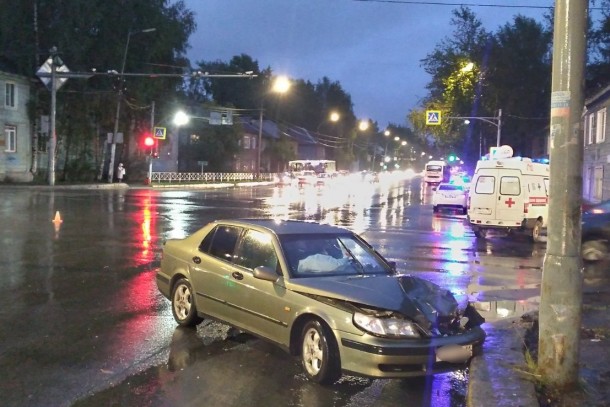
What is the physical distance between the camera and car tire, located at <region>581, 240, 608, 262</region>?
14.0m

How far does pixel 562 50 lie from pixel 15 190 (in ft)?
120

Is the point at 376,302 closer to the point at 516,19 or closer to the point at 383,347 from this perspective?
the point at 383,347

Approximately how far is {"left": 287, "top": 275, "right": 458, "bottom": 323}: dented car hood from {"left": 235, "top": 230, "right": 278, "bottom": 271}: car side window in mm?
556

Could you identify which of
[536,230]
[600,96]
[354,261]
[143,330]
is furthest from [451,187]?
[143,330]

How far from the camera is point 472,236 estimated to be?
19.5 metres

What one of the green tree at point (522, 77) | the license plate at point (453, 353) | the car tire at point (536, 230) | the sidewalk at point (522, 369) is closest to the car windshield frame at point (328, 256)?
the license plate at point (453, 353)

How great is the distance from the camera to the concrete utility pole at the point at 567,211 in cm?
508

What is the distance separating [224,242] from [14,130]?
43.2 meters

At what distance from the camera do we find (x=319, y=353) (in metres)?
5.62

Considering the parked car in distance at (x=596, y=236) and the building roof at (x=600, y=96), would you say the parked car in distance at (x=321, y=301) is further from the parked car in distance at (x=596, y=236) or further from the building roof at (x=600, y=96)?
the building roof at (x=600, y=96)

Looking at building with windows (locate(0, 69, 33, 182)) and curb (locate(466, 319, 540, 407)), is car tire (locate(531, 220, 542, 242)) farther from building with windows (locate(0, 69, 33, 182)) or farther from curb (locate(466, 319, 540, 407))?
building with windows (locate(0, 69, 33, 182))

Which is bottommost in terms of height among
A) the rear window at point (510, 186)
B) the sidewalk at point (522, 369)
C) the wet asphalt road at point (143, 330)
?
the wet asphalt road at point (143, 330)

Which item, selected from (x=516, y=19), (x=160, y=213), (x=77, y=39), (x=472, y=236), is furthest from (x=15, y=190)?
(x=516, y=19)

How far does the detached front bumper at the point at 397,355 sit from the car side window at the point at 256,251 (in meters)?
1.34
